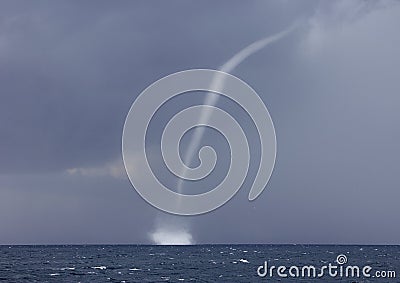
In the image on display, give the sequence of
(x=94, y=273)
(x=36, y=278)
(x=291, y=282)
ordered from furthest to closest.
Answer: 1. (x=94, y=273)
2. (x=36, y=278)
3. (x=291, y=282)

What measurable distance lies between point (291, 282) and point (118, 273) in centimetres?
3817

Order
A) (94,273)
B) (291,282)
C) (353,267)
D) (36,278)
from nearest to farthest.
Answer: (291,282)
(36,278)
(94,273)
(353,267)

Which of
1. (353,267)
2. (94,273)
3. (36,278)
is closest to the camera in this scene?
(36,278)

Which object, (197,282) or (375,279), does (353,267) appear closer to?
(375,279)

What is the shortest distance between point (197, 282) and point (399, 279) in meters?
31.5

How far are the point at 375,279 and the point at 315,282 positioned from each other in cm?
1064

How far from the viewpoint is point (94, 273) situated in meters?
124

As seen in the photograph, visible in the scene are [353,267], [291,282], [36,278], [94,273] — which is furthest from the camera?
[353,267]

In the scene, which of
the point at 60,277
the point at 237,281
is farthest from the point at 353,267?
the point at 60,277

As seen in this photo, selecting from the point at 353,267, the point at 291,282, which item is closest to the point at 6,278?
the point at 291,282

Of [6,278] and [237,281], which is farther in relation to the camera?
[6,278]

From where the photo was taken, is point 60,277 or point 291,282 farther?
point 60,277

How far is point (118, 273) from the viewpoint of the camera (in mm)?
125750

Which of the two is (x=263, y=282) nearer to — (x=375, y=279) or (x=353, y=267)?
(x=375, y=279)
